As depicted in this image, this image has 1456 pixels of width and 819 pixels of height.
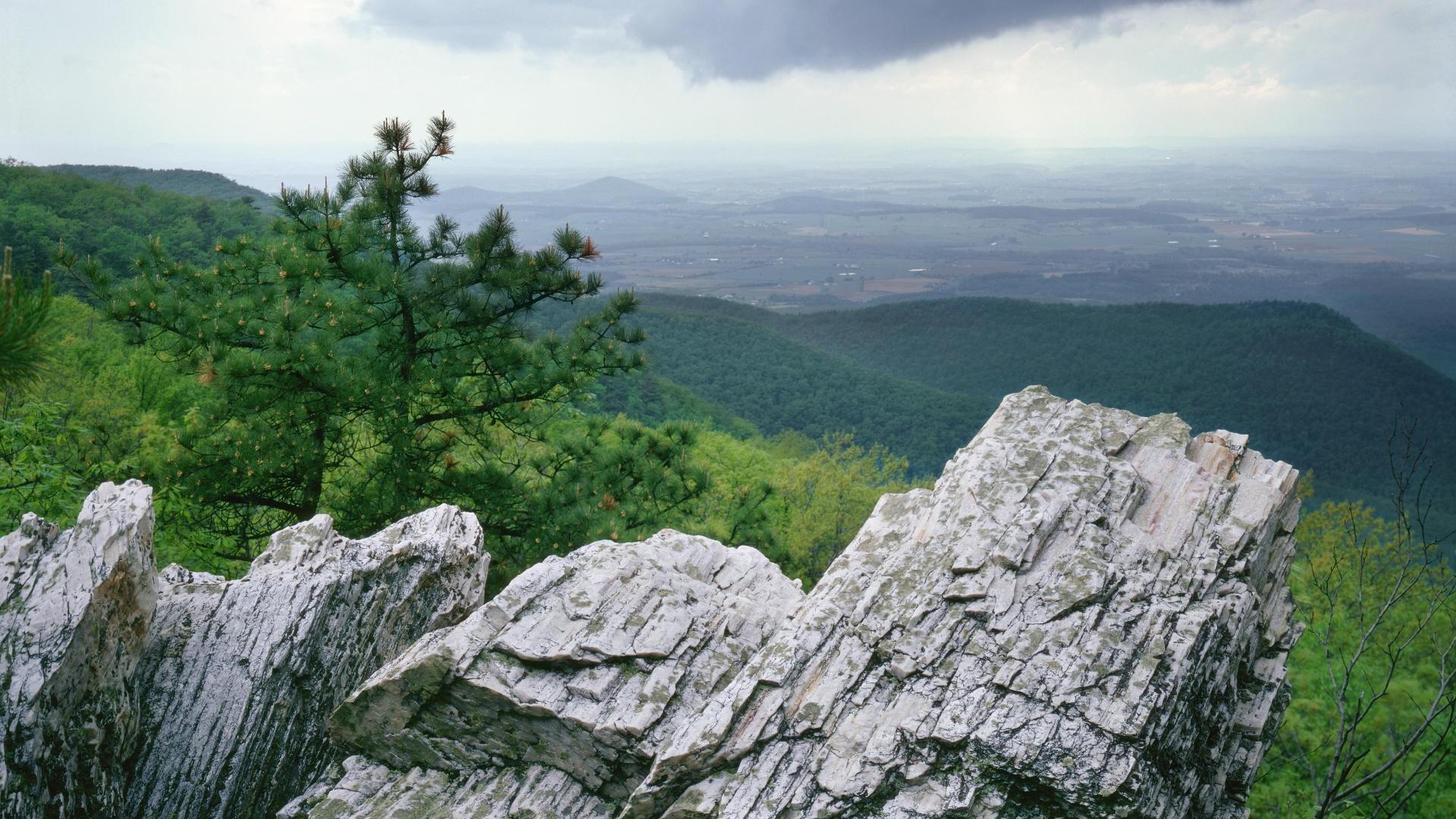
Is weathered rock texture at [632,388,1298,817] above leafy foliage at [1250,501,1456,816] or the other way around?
above

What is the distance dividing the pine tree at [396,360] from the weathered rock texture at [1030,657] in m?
6.12

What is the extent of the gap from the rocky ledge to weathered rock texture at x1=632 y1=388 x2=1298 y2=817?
0.02 metres

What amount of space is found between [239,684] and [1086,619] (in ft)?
22.3

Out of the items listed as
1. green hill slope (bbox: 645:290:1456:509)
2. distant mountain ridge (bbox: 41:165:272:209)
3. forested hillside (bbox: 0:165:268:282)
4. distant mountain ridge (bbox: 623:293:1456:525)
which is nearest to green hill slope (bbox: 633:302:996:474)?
distant mountain ridge (bbox: 623:293:1456:525)

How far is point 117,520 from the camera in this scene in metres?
6.64

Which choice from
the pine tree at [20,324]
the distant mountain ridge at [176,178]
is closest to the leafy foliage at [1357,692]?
the pine tree at [20,324]

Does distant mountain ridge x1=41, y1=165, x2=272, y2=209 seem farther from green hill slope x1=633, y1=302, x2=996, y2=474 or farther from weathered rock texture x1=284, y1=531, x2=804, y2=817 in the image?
weathered rock texture x1=284, y1=531, x2=804, y2=817

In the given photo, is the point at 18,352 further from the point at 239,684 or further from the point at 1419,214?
the point at 1419,214

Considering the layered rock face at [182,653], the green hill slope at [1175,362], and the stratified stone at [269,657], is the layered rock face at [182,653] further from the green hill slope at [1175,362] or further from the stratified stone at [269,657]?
the green hill slope at [1175,362]

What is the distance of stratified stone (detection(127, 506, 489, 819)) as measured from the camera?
270 inches

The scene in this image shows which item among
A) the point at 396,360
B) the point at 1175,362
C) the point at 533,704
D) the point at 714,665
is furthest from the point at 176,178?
the point at 714,665

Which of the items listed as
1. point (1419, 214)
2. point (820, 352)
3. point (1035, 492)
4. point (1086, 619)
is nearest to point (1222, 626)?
point (1086, 619)

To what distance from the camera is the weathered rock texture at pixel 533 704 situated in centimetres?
648

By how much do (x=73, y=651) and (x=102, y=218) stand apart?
6041 cm
